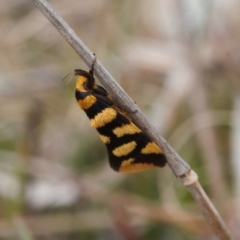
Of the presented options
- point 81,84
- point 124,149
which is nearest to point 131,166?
point 124,149

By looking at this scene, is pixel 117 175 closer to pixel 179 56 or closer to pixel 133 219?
pixel 133 219

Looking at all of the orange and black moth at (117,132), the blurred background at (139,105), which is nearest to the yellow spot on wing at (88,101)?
the orange and black moth at (117,132)

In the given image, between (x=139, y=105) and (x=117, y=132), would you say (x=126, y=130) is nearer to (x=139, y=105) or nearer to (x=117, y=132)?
(x=117, y=132)

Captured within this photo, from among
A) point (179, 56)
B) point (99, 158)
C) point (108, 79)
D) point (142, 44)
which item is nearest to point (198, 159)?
point (99, 158)

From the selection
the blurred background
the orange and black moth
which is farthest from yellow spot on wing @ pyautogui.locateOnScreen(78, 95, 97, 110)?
the blurred background

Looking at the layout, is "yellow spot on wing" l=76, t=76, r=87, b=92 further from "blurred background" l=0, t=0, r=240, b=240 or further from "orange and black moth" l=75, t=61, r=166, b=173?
"blurred background" l=0, t=0, r=240, b=240

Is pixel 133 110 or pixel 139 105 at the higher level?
pixel 139 105
